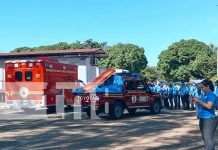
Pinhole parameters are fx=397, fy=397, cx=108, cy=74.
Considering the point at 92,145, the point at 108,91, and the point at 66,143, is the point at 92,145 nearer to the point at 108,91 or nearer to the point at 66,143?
the point at 66,143

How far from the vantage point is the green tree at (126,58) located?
7331 centimetres

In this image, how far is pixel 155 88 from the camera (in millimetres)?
25625

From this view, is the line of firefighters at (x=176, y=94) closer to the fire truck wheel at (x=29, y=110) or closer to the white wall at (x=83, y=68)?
the fire truck wheel at (x=29, y=110)

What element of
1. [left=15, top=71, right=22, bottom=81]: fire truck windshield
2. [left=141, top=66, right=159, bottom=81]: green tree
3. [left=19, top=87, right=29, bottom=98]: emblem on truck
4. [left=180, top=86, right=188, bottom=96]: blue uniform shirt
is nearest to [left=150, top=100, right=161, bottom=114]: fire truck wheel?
[left=180, top=86, right=188, bottom=96]: blue uniform shirt

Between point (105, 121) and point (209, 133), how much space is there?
9575 mm

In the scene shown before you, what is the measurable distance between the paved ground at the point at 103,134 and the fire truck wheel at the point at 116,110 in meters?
0.70

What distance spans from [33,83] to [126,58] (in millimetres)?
53734

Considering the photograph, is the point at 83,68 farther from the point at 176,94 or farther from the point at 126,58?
the point at 126,58

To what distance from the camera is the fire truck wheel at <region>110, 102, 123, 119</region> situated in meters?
18.3

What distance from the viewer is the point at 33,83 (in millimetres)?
21391

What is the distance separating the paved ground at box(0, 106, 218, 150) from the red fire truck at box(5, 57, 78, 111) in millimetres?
3294

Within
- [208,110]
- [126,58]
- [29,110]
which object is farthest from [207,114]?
[126,58]

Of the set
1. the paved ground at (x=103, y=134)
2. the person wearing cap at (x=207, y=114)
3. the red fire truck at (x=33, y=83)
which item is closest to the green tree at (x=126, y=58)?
the red fire truck at (x=33, y=83)

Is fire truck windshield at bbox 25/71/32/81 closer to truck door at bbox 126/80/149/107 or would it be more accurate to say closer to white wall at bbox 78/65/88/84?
truck door at bbox 126/80/149/107
